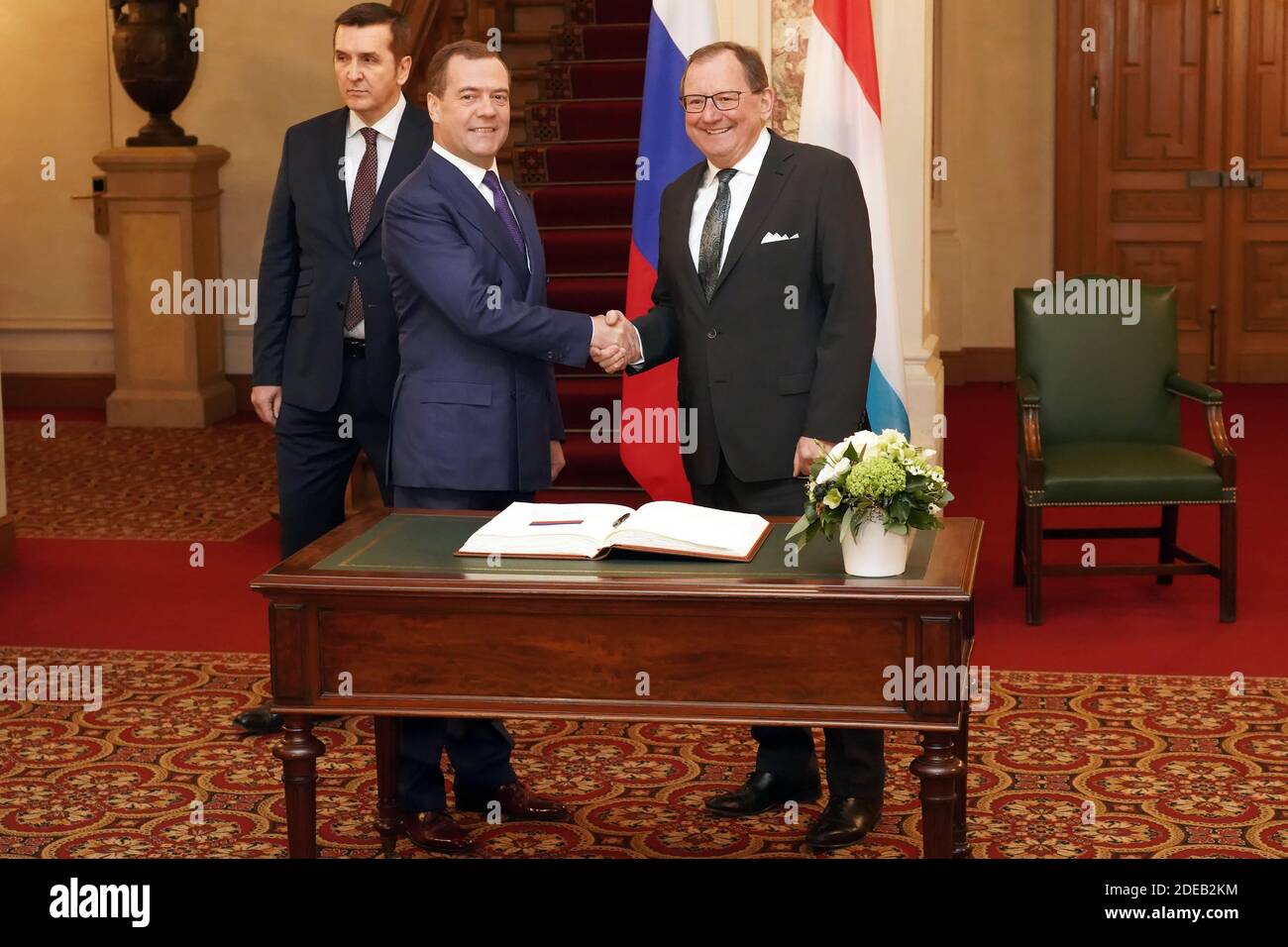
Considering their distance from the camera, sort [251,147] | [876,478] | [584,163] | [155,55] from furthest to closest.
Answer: [251,147] < [155,55] < [584,163] < [876,478]

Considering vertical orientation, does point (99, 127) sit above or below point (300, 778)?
above

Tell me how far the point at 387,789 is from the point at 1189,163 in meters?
8.41

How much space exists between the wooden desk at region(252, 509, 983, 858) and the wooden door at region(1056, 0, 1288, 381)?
324 inches

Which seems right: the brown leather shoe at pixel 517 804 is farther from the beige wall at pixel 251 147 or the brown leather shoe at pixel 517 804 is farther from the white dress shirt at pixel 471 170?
the beige wall at pixel 251 147

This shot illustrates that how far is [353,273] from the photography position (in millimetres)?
4664

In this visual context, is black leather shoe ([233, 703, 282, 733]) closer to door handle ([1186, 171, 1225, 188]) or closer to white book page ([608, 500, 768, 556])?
white book page ([608, 500, 768, 556])

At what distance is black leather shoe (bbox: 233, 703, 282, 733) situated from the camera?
4840 mm

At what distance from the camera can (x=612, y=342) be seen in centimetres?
410

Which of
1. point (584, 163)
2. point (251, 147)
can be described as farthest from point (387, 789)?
point (251, 147)

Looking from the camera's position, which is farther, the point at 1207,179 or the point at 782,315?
the point at 1207,179

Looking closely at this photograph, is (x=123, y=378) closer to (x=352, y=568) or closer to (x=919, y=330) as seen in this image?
(x=919, y=330)

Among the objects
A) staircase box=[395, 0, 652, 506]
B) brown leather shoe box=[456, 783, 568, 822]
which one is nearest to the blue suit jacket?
brown leather shoe box=[456, 783, 568, 822]

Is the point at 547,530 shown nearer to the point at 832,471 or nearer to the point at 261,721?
the point at 832,471
